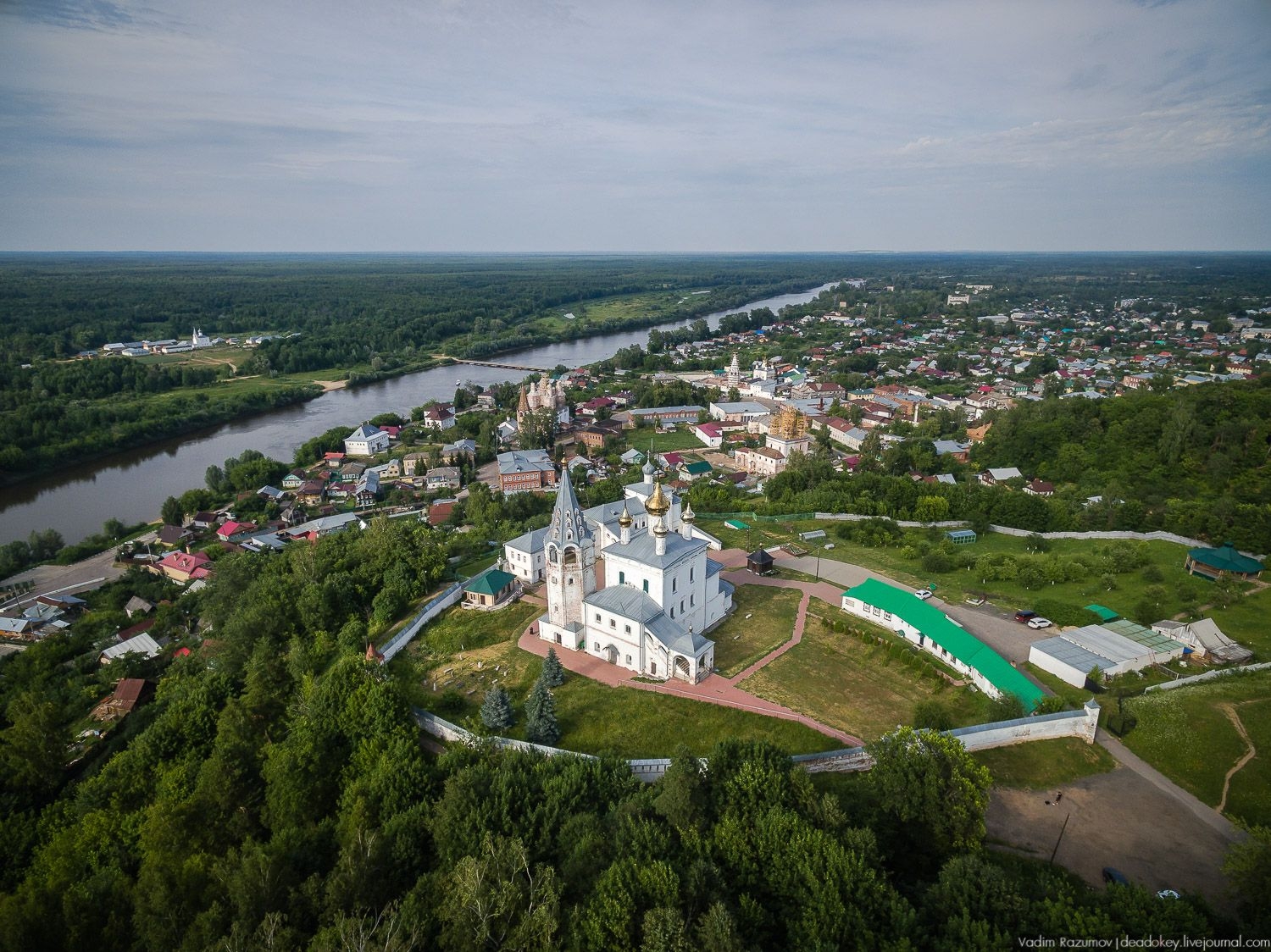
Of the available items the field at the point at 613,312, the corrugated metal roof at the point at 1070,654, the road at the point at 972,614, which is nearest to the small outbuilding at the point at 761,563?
the road at the point at 972,614

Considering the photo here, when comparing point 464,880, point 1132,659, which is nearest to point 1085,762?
point 1132,659

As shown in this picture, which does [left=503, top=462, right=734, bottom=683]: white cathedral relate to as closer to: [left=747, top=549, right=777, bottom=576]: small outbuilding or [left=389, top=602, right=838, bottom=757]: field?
[left=389, top=602, right=838, bottom=757]: field

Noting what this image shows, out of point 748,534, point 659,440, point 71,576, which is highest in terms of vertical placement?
point 748,534

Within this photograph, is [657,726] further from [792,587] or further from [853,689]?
[792,587]

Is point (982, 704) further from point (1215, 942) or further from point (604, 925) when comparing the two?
point (604, 925)

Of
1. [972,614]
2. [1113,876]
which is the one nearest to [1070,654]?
[972,614]
